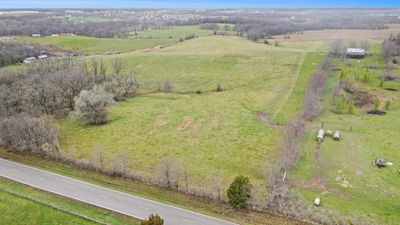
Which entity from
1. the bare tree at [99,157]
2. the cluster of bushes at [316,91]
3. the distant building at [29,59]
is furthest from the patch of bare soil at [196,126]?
the distant building at [29,59]

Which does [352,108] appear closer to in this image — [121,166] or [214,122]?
[214,122]

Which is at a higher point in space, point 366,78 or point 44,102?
point 366,78

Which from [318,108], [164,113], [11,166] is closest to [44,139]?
[11,166]

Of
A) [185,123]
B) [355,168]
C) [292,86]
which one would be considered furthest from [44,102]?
[292,86]

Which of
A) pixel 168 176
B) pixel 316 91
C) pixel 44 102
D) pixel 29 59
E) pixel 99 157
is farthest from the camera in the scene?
pixel 29 59

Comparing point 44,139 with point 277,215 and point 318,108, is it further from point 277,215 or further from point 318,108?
point 318,108

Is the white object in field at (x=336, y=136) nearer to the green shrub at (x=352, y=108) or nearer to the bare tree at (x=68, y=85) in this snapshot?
the green shrub at (x=352, y=108)

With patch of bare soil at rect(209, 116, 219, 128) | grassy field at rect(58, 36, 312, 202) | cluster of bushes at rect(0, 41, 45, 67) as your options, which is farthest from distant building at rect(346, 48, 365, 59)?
cluster of bushes at rect(0, 41, 45, 67)
